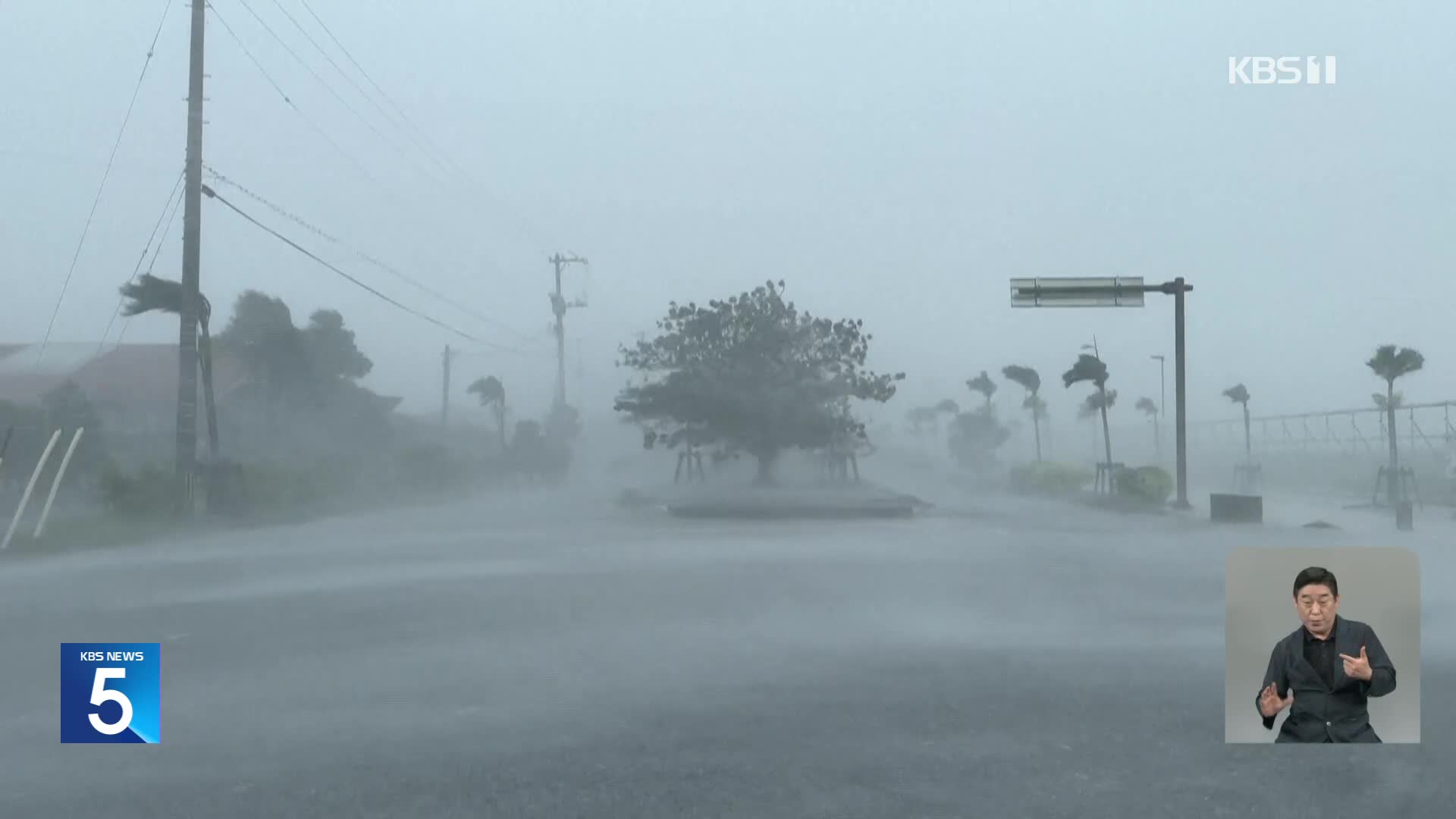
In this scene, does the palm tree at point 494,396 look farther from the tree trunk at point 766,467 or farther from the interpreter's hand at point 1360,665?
the interpreter's hand at point 1360,665

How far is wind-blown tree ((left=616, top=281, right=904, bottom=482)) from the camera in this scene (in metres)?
22.4

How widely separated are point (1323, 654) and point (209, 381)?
75.3 ft

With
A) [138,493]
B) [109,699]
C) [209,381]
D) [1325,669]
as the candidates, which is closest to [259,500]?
[209,381]

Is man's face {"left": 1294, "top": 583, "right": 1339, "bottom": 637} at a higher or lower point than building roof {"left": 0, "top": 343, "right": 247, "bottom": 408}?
lower

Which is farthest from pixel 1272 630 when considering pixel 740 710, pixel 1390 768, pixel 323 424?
pixel 323 424

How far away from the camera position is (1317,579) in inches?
172

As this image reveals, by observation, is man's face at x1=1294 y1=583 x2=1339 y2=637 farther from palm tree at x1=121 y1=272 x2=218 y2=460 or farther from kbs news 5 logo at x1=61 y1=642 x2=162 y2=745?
palm tree at x1=121 y1=272 x2=218 y2=460

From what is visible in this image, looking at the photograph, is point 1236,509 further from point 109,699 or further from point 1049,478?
point 109,699

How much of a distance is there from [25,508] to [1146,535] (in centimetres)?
1667

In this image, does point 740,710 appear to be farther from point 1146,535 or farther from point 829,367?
point 829,367

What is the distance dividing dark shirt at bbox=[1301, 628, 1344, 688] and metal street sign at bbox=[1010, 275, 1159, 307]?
9219mm

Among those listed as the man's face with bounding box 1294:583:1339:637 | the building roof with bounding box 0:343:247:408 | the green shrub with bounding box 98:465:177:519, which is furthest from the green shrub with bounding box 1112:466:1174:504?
the building roof with bounding box 0:343:247:408

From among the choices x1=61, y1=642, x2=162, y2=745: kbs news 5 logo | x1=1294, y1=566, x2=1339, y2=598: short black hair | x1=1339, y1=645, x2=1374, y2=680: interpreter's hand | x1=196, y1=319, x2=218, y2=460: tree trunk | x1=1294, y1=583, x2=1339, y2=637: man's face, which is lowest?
x1=61, y1=642, x2=162, y2=745: kbs news 5 logo

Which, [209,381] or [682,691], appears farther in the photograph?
[209,381]
